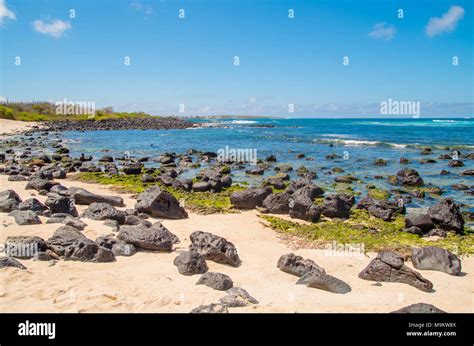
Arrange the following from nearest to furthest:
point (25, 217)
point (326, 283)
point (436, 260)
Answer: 1. point (326, 283)
2. point (436, 260)
3. point (25, 217)

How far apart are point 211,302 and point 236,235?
17.3 ft

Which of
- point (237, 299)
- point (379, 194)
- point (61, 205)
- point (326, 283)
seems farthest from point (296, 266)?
point (379, 194)

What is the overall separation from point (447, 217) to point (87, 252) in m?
12.1

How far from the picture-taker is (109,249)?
956 centimetres

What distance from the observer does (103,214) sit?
12469 millimetres

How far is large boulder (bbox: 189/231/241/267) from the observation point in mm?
9688

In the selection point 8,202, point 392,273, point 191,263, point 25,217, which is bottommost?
point 392,273

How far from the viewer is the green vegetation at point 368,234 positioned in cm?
1191

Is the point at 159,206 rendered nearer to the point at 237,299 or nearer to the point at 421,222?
the point at 237,299

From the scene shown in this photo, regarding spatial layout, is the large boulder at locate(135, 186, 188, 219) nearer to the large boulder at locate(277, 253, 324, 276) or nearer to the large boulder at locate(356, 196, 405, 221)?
the large boulder at locate(277, 253, 324, 276)

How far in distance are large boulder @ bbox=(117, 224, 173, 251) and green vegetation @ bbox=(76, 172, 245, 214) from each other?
16.9ft
